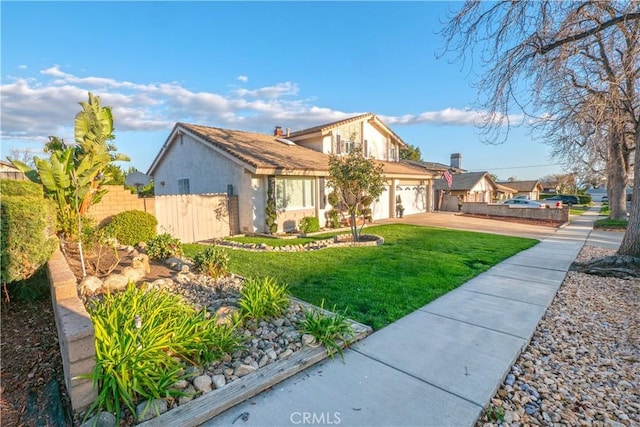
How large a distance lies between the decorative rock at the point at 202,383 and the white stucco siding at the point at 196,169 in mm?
10891

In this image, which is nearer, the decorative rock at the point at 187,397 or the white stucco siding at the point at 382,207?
the decorative rock at the point at 187,397

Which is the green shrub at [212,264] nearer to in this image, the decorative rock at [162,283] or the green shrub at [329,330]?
the decorative rock at [162,283]

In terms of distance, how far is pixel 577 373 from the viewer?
132 inches

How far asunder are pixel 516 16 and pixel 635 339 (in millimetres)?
6612

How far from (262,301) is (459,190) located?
29.2m

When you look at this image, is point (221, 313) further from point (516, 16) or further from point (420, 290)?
point (516, 16)

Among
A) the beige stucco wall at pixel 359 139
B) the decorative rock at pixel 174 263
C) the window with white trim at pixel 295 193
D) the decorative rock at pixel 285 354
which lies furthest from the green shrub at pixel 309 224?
the decorative rock at pixel 285 354

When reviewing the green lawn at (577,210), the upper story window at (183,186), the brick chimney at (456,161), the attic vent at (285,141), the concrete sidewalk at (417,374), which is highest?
the brick chimney at (456,161)

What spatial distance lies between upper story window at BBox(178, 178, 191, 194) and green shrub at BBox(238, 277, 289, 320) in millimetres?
13093

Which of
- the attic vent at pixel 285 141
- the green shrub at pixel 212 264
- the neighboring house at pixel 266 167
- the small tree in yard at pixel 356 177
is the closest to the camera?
the green shrub at pixel 212 264

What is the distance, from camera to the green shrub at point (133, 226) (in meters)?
9.34

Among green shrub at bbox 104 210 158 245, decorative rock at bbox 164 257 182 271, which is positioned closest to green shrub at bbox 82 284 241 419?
decorative rock at bbox 164 257 182 271

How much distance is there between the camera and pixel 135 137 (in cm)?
1664

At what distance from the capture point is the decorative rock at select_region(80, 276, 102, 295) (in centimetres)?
456
